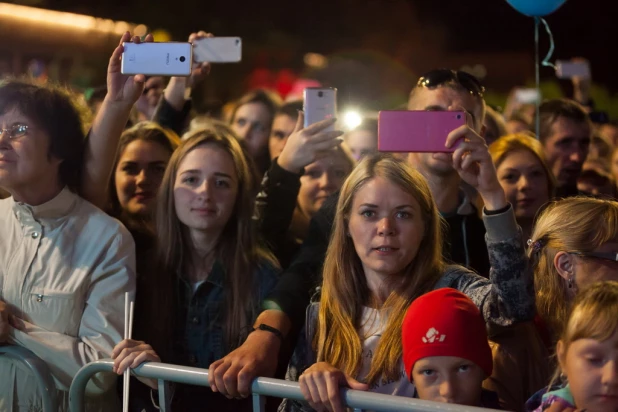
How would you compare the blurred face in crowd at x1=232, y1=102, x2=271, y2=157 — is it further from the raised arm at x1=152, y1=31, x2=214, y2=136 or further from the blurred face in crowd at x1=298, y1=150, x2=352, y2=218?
the blurred face in crowd at x1=298, y1=150, x2=352, y2=218

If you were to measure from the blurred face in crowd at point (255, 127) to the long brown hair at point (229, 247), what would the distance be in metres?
1.63

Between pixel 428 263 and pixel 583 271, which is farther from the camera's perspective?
pixel 428 263

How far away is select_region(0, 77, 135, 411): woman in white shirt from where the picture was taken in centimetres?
285

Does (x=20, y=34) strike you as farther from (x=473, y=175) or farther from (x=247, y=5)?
(x=247, y=5)

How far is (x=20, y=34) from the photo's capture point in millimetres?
6195

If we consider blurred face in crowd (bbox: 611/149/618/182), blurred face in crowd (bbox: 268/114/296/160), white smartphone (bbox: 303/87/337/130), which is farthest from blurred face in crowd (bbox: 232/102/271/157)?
blurred face in crowd (bbox: 611/149/618/182)

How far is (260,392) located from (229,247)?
3.32ft

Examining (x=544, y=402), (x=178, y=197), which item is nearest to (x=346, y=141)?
(x=178, y=197)

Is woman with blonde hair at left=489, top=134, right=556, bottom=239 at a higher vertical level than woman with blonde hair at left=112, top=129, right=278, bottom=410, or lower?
higher

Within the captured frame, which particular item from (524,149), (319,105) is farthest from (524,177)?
(319,105)

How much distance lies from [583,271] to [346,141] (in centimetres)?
224

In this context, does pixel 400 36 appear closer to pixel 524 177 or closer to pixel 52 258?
pixel 524 177

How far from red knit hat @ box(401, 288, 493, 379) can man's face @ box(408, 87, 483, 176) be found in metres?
0.90

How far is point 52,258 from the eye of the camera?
2.97m
